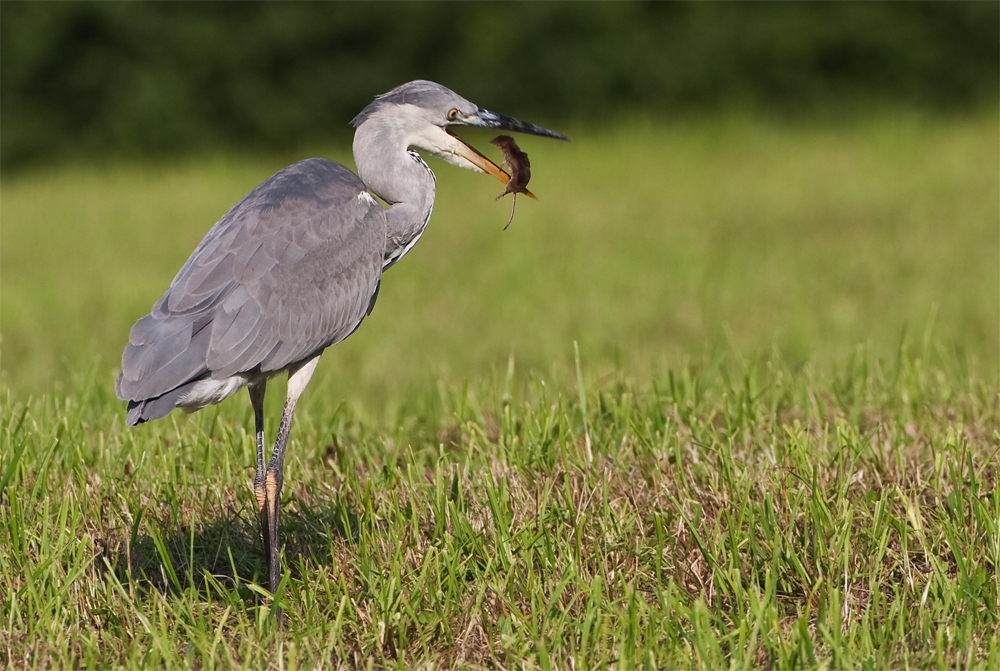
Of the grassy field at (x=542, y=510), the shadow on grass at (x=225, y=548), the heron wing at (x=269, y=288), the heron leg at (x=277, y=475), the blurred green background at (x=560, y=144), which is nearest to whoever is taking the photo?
the grassy field at (x=542, y=510)

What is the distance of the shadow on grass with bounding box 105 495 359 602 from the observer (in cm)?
362

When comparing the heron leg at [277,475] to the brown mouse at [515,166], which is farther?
the brown mouse at [515,166]

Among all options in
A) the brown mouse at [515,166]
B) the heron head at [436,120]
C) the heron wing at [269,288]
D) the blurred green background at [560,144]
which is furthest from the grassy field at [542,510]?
the blurred green background at [560,144]

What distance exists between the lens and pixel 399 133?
3680 mm

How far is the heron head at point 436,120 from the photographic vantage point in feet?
12.1

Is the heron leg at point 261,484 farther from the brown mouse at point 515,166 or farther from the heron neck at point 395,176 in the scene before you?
the brown mouse at point 515,166

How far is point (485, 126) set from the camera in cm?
373

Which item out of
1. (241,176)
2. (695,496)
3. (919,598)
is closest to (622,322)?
(695,496)

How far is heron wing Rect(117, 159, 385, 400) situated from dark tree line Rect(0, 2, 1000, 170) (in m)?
10.8

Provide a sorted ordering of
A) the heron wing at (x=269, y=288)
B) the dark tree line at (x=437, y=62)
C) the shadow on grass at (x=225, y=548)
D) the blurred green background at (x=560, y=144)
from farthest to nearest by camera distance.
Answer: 1. the dark tree line at (x=437, y=62)
2. the blurred green background at (x=560, y=144)
3. the shadow on grass at (x=225, y=548)
4. the heron wing at (x=269, y=288)

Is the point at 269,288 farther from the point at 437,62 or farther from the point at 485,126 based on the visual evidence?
the point at 437,62

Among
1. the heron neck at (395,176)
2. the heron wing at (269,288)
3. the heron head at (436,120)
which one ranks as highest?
the heron head at (436,120)

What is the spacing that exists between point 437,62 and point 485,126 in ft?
36.4

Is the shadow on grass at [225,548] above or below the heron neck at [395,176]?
below
